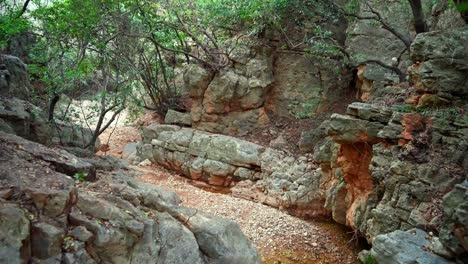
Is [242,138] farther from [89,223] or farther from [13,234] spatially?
[13,234]

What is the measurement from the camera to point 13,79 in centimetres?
Result: 820

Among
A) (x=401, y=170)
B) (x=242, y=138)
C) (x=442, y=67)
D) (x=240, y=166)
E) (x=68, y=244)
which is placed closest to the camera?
(x=68, y=244)

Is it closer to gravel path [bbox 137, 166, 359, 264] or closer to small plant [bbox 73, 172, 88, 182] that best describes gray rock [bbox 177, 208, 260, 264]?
small plant [bbox 73, 172, 88, 182]

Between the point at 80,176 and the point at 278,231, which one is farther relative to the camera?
the point at 278,231

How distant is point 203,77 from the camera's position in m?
13.8

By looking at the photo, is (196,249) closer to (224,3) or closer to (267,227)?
(267,227)

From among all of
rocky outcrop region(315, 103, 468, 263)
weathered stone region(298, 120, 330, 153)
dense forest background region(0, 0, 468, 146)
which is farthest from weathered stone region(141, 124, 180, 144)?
A: rocky outcrop region(315, 103, 468, 263)

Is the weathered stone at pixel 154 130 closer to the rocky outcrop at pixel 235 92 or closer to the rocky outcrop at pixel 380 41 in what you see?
the rocky outcrop at pixel 235 92

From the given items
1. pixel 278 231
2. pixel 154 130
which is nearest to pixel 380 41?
pixel 278 231

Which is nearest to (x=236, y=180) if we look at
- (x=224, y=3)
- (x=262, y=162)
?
(x=262, y=162)

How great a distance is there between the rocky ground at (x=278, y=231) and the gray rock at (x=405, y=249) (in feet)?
10.0

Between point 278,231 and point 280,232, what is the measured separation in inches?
2.6

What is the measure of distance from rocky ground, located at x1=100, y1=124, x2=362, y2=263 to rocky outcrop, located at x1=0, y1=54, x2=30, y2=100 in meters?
4.57

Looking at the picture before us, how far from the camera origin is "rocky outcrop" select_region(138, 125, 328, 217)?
35.7 ft
